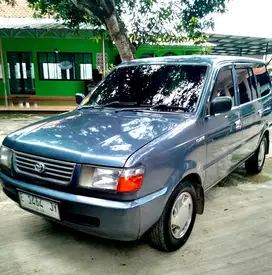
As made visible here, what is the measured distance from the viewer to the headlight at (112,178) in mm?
2166

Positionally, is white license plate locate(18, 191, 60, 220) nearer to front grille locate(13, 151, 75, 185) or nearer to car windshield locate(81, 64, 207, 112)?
front grille locate(13, 151, 75, 185)

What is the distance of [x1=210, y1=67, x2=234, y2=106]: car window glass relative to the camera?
3.31 meters

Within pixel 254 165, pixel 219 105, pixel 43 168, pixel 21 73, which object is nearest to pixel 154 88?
pixel 219 105

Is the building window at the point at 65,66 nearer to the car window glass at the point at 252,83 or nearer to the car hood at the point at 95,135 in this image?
the car window glass at the point at 252,83

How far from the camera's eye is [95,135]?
99.7 inches

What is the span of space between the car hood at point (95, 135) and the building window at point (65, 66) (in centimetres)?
1181

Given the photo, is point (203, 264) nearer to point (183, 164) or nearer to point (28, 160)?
point (183, 164)

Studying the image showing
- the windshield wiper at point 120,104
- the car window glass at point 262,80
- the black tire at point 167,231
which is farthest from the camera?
the car window glass at point 262,80

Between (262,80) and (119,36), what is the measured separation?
3.29 metres

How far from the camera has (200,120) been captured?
292cm

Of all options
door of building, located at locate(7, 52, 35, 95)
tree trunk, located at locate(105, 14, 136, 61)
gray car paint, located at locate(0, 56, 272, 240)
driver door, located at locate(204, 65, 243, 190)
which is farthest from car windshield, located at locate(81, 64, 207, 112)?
Answer: door of building, located at locate(7, 52, 35, 95)

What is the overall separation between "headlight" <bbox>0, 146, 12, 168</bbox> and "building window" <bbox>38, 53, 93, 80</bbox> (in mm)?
12159

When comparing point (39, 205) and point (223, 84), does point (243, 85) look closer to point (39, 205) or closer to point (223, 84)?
point (223, 84)

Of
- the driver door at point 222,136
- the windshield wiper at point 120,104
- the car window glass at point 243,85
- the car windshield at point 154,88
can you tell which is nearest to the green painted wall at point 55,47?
the car window glass at point 243,85
